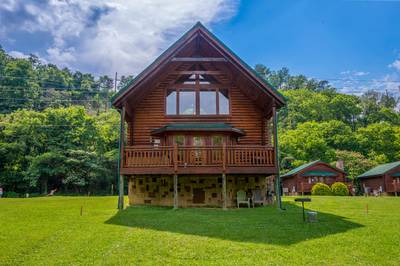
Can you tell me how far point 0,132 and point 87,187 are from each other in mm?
12864

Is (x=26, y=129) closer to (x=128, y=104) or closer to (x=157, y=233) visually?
(x=128, y=104)

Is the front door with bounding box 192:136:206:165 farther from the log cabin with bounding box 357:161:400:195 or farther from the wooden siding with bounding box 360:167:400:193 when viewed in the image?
the wooden siding with bounding box 360:167:400:193

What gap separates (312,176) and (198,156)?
2718 centimetres

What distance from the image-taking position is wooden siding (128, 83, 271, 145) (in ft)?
54.2

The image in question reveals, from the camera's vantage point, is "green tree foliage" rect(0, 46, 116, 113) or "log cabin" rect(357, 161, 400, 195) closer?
"log cabin" rect(357, 161, 400, 195)

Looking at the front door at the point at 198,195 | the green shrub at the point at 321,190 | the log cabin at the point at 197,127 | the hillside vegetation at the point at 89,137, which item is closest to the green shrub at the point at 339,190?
the green shrub at the point at 321,190

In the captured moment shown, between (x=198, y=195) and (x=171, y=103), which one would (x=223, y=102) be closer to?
(x=171, y=103)

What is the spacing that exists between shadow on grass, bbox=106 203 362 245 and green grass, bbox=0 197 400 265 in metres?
0.03

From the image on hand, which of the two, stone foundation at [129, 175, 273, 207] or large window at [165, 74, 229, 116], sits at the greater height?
large window at [165, 74, 229, 116]

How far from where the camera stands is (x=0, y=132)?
3981 cm

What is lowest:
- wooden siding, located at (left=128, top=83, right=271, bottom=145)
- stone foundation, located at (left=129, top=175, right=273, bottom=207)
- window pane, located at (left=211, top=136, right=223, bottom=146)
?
stone foundation, located at (left=129, top=175, right=273, bottom=207)

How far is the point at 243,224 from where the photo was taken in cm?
1003

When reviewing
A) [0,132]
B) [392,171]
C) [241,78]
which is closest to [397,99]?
[392,171]

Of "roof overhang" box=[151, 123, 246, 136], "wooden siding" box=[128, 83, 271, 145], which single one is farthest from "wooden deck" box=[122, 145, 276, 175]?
"wooden siding" box=[128, 83, 271, 145]
